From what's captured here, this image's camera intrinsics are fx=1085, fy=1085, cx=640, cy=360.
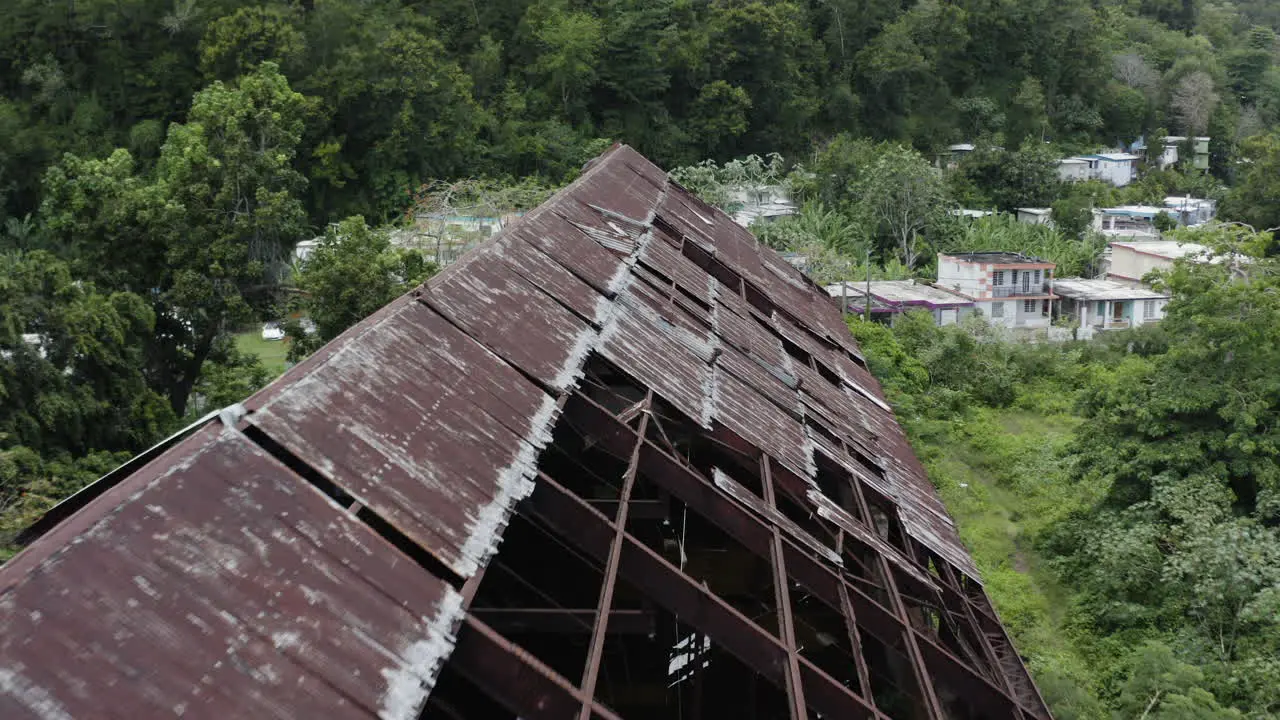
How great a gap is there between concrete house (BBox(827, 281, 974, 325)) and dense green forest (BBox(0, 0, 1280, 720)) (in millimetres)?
1036

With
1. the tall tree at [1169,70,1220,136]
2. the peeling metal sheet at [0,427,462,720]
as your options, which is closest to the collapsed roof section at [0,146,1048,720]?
the peeling metal sheet at [0,427,462,720]

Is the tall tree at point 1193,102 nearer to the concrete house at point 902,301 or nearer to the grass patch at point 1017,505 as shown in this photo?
the concrete house at point 902,301

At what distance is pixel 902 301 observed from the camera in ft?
108

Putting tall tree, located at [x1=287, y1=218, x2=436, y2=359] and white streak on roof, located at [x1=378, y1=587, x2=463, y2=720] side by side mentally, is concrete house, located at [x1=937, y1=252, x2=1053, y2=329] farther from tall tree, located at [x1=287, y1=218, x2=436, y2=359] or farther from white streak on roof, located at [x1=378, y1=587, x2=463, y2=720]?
white streak on roof, located at [x1=378, y1=587, x2=463, y2=720]

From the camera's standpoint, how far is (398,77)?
36.0 meters

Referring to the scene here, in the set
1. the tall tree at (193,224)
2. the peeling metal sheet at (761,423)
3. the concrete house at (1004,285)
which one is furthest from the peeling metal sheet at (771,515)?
the concrete house at (1004,285)

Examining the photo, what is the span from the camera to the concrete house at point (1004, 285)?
116ft

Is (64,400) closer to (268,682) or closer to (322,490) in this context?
(322,490)

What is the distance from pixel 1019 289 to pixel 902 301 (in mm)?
5470

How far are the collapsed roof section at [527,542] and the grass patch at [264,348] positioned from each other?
712 inches

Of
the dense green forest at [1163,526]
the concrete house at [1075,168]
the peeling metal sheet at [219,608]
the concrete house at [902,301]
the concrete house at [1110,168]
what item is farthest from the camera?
the concrete house at [1110,168]

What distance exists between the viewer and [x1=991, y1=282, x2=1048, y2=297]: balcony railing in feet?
117

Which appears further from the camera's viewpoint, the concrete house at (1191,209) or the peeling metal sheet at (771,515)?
the concrete house at (1191,209)

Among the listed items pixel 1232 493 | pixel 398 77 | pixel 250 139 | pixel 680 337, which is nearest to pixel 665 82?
pixel 398 77
